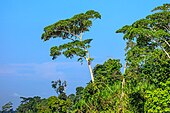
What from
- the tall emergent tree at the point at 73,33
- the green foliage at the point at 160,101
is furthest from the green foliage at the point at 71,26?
the green foliage at the point at 160,101

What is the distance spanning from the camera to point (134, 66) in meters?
26.8

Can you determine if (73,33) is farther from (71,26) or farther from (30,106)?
(30,106)

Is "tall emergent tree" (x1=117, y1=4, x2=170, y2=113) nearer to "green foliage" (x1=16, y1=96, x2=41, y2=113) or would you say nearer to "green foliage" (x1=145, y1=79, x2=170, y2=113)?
"green foliage" (x1=145, y1=79, x2=170, y2=113)

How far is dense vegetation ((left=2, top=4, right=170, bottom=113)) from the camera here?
67.4 feet

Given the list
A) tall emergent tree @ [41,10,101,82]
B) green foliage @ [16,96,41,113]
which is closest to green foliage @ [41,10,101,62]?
tall emergent tree @ [41,10,101,82]

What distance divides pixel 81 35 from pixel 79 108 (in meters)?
6.49

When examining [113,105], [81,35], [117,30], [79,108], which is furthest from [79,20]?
[113,105]

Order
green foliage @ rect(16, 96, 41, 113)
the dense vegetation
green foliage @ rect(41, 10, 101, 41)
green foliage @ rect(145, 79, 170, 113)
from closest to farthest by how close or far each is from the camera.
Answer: green foliage @ rect(145, 79, 170, 113)
the dense vegetation
green foliage @ rect(41, 10, 101, 41)
green foliage @ rect(16, 96, 41, 113)

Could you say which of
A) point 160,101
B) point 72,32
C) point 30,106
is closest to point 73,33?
point 72,32

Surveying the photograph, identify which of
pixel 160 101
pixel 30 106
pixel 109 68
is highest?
pixel 30 106

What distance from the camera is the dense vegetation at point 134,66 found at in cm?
2056

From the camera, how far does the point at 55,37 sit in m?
32.5

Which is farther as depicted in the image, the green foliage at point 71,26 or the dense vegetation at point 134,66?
the green foliage at point 71,26

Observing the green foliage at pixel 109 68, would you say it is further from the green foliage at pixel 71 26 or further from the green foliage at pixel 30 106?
the green foliage at pixel 30 106
